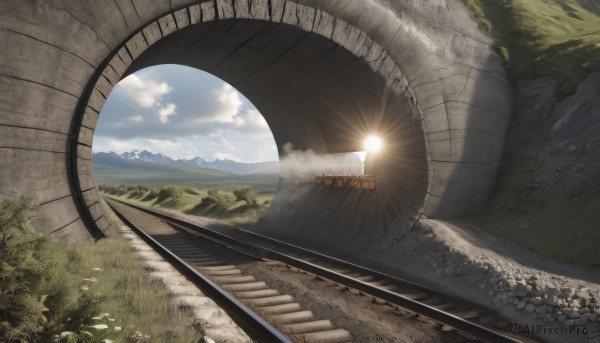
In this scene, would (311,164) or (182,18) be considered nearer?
(182,18)

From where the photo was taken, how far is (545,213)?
38.3ft

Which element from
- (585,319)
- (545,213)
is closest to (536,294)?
(585,319)

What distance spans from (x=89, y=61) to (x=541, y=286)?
10.4 meters

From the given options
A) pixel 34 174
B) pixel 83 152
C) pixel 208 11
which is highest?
pixel 208 11

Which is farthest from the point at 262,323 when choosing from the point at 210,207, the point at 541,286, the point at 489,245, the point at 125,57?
the point at 210,207

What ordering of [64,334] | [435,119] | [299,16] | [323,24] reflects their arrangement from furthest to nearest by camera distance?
[435,119] → [323,24] → [299,16] → [64,334]

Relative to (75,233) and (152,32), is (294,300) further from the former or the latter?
(152,32)

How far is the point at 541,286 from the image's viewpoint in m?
7.57

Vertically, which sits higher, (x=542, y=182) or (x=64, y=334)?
(x=542, y=182)

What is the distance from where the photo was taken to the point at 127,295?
607cm

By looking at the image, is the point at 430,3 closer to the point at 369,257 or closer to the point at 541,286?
the point at 369,257

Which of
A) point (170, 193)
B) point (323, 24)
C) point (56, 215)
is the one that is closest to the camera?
point (56, 215)

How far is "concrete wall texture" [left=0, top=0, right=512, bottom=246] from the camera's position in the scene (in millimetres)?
7770

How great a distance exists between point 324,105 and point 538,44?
9269 mm
